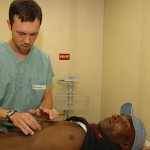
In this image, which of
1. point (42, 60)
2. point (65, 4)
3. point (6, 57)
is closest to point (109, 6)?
point (65, 4)

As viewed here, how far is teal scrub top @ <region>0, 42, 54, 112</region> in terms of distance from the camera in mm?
1762

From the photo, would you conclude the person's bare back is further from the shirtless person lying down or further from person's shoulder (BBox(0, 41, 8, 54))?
person's shoulder (BBox(0, 41, 8, 54))

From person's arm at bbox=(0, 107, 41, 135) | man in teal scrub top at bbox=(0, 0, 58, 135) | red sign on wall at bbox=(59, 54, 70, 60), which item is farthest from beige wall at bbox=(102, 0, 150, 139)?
person's arm at bbox=(0, 107, 41, 135)

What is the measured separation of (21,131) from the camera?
145 cm

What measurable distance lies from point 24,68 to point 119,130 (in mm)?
759

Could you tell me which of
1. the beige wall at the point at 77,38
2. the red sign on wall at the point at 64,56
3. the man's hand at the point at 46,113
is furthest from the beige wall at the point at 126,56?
the man's hand at the point at 46,113

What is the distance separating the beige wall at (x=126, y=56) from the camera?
2137 millimetres

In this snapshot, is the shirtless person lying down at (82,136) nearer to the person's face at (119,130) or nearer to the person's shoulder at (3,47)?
the person's face at (119,130)

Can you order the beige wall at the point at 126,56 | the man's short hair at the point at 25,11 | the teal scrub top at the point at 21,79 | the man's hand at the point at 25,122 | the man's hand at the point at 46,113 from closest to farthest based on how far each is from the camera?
the man's hand at the point at 25,122
the man's hand at the point at 46,113
the man's short hair at the point at 25,11
the teal scrub top at the point at 21,79
the beige wall at the point at 126,56

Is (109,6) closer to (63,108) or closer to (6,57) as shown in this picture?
(63,108)

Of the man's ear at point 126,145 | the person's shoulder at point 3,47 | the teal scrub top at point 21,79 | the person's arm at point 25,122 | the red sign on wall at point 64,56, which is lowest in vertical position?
the man's ear at point 126,145

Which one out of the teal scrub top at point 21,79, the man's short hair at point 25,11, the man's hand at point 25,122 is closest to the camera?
the man's hand at point 25,122

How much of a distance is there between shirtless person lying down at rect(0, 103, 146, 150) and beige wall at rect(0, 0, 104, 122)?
1389mm

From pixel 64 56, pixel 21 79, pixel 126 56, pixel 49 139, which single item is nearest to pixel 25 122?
pixel 49 139
